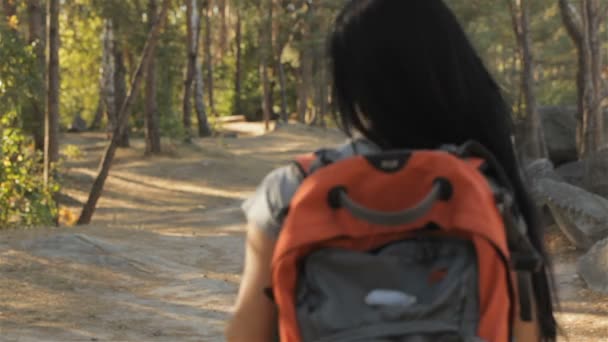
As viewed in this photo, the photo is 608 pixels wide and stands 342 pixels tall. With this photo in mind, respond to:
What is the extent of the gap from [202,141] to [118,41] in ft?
13.6

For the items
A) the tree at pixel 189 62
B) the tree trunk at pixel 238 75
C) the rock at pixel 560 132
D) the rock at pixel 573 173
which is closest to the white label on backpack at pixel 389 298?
the rock at pixel 573 173

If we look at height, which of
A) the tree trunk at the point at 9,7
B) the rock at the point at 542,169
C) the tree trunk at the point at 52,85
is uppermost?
the tree trunk at the point at 9,7

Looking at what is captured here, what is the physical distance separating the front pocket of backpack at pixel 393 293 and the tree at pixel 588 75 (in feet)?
44.8

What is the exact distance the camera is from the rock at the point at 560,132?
1992cm

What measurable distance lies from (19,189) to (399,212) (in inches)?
524

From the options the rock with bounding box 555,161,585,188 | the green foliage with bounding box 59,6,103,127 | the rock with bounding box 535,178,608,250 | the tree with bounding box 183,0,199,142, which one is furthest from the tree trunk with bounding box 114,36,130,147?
the rock with bounding box 535,178,608,250

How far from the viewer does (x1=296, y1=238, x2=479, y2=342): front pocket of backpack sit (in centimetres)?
197

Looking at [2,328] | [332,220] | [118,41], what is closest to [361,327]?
[332,220]

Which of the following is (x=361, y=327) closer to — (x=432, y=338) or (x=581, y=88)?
(x=432, y=338)

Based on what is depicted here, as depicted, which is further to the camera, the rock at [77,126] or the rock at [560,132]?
the rock at [77,126]

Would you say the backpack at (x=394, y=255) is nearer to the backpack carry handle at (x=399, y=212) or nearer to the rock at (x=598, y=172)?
the backpack carry handle at (x=399, y=212)

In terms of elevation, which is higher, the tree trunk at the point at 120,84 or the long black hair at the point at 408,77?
the long black hair at the point at 408,77

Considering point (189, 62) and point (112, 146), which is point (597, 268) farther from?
point (189, 62)

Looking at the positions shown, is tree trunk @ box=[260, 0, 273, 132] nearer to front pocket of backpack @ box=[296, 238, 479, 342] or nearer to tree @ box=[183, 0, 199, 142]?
tree @ box=[183, 0, 199, 142]
